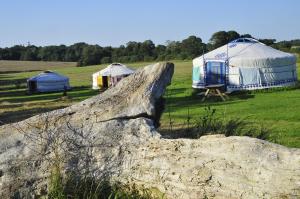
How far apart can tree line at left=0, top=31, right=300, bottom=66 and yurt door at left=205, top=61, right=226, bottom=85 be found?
108 feet

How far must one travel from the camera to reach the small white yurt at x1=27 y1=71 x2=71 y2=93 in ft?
132

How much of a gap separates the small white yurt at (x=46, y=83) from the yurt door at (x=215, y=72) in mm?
14040

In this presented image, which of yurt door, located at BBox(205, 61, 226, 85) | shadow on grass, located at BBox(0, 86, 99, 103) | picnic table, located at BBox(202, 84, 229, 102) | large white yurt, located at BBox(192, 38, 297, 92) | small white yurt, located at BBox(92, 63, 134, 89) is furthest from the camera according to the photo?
small white yurt, located at BBox(92, 63, 134, 89)

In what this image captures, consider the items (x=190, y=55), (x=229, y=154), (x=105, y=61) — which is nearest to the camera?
(x=229, y=154)

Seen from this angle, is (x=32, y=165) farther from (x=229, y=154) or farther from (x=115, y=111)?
(x=229, y=154)

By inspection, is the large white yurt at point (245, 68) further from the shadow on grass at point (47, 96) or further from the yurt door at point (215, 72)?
the shadow on grass at point (47, 96)

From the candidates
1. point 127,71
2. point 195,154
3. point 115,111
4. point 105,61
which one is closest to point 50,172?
point 115,111

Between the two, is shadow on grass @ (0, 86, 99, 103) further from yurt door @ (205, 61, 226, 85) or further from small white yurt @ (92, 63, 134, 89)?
yurt door @ (205, 61, 226, 85)

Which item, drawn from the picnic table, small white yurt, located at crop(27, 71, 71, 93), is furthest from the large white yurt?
small white yurt, located at crop(27, 71, 71, 93)

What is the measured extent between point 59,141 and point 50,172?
0.30 m

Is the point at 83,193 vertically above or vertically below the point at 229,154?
below

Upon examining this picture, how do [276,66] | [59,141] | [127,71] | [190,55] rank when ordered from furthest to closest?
1. [190,55]
2. [127,71]
3. [276,66]
4. [59,141]

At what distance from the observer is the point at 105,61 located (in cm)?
9256

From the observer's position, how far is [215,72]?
28.7 m
